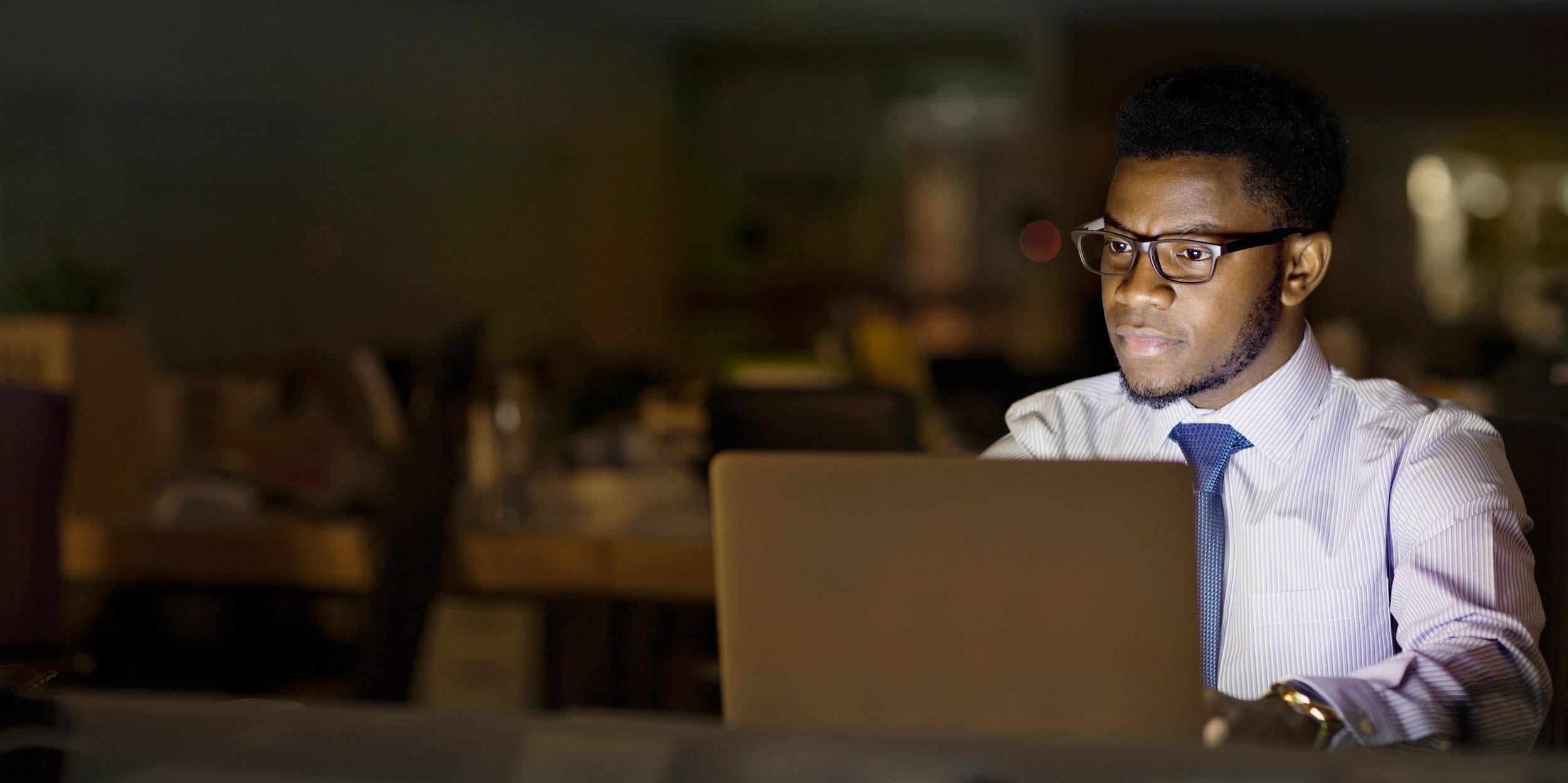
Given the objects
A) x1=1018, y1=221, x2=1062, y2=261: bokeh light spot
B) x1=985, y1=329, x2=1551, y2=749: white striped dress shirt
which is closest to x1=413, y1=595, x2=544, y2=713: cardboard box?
x1=985, y1=329, x2=1551, y2=749: white striped dress shirt

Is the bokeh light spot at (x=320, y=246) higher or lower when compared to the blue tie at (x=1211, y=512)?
higher

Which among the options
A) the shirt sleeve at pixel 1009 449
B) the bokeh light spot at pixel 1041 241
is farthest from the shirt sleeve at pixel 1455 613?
the bokeh light spot at pixel 1041 241

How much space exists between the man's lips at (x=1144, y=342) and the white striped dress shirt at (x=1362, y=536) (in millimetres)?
96

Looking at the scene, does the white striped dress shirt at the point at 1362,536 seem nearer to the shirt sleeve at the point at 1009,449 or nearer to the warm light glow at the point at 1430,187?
the shirt sleeve at the point at 1009,449

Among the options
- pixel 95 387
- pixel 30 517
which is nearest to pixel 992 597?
pixel 30 517

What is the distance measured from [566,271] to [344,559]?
580 centimetres

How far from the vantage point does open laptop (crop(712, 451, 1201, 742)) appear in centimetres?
74

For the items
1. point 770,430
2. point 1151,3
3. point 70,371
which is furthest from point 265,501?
point 1151,3

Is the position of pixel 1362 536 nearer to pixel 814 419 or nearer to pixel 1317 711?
pixel 1317 711

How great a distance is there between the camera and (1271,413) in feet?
3.99

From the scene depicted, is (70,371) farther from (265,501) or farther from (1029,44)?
(1029,44)

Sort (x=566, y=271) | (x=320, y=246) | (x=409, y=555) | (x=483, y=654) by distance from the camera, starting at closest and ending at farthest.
A: 1. (x=409, y=555)
2. (x=483, y=654)
3. (x=320, y=246)
4. (x=566, y=271)

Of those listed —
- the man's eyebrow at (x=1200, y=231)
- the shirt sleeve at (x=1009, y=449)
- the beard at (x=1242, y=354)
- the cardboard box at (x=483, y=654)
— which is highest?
the man's eyebrow at (x=1200, y=231)

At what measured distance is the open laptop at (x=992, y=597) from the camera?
743 millimetres
